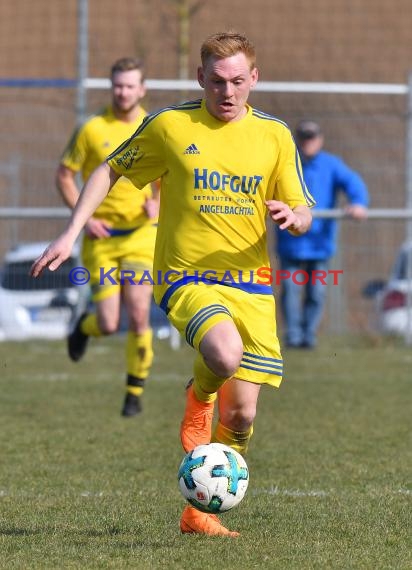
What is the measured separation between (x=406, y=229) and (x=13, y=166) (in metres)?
4.33

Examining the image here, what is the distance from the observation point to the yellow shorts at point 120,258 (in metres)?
8.61

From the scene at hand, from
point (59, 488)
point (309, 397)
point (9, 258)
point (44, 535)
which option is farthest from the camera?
point (9, 258)

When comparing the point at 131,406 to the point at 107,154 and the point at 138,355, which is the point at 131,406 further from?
the point at 107,154

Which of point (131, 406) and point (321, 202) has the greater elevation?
point (321, 202)

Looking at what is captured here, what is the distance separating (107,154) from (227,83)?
3.61m

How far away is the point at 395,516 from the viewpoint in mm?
5312

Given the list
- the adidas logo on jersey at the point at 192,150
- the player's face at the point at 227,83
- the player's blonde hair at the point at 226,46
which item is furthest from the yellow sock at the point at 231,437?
the player's blonde hair at the point at 226,46

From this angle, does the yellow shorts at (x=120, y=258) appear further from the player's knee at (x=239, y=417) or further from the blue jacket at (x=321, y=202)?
the blue jacket at (x=321, y=202)

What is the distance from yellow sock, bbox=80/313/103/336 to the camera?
9031 millimetres

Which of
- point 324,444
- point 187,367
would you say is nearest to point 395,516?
point 324,444

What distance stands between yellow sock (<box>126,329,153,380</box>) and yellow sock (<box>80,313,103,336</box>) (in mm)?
452

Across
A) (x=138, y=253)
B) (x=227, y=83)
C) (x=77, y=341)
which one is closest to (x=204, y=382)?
(x=227, y=83)

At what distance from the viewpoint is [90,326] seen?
913 centimetres

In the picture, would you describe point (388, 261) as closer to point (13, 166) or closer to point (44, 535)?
point (13, 166)
